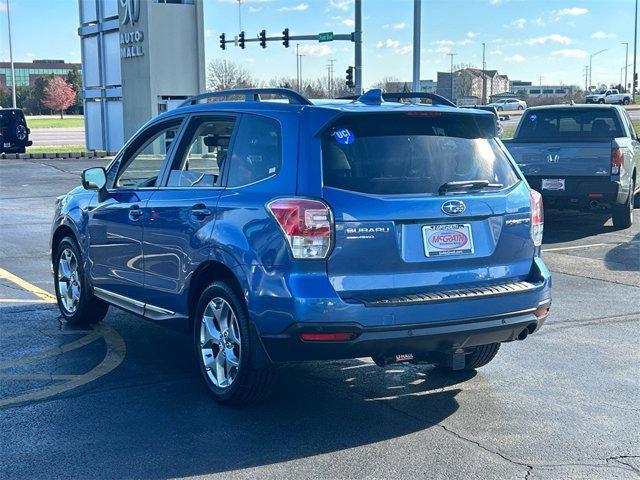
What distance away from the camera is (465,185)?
5.14 metres

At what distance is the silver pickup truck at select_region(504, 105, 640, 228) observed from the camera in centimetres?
1299

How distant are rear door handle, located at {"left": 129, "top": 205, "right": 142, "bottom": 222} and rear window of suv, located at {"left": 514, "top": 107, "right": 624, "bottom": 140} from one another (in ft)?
29.3

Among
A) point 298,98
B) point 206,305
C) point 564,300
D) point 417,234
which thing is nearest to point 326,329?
point 417,234

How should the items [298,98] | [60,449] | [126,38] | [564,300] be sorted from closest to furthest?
[60,449] → [298,98] → [564,300] → [126,38]

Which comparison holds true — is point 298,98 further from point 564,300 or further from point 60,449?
point 564,300

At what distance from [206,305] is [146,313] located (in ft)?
3.08

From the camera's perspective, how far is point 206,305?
5.52 m

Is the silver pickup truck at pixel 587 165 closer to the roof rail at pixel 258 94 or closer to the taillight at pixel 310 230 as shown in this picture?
the roof rail at pixel 258 94

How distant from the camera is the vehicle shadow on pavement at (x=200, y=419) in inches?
177

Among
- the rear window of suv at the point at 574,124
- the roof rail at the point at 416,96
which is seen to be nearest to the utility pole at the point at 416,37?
the rear window of suv at the point at 574,124

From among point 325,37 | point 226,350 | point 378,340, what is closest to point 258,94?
point 226,350

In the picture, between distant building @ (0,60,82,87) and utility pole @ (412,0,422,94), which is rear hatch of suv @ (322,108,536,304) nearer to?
utility pole @ (412,0,422,94)

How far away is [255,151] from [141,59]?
102ft

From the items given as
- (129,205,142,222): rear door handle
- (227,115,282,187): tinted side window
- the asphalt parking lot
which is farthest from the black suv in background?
(227,115,282,187): tinted side window
